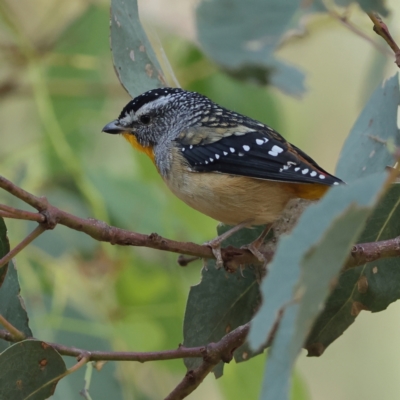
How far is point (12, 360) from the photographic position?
1.82 metres

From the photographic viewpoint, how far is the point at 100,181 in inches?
143

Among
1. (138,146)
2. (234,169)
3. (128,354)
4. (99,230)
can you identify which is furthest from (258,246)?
(138,146)

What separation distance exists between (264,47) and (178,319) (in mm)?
1545

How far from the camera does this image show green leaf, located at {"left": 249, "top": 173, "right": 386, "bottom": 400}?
118 cm

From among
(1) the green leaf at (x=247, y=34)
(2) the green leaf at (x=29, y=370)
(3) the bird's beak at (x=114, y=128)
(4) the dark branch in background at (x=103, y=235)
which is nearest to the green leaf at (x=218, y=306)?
(4) the dark branch in background at (x=103, y=235)

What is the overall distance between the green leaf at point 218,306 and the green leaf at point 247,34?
37.1 inches

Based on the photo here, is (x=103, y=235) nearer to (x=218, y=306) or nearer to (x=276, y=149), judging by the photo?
(x=218, y=306)

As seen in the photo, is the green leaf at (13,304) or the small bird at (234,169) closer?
the green leaf at (13,304)

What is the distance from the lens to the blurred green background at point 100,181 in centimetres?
313

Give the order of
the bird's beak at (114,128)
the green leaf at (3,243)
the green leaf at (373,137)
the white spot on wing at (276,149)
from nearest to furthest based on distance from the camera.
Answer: the green leaf at (3,243) → the green leaf at (373,137) → the white spot on wing at (276,149) → the bird's beak at (114,128)

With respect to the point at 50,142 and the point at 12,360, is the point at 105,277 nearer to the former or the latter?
the point at 50,142

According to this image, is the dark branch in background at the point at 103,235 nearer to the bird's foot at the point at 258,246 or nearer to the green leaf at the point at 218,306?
the bird's foot at the point at 258,246

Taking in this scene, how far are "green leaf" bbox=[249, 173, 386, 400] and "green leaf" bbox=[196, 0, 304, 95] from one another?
4.70ft

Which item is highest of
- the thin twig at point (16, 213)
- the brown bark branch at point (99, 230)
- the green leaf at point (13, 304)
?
the thin twig at point (16, 213)
